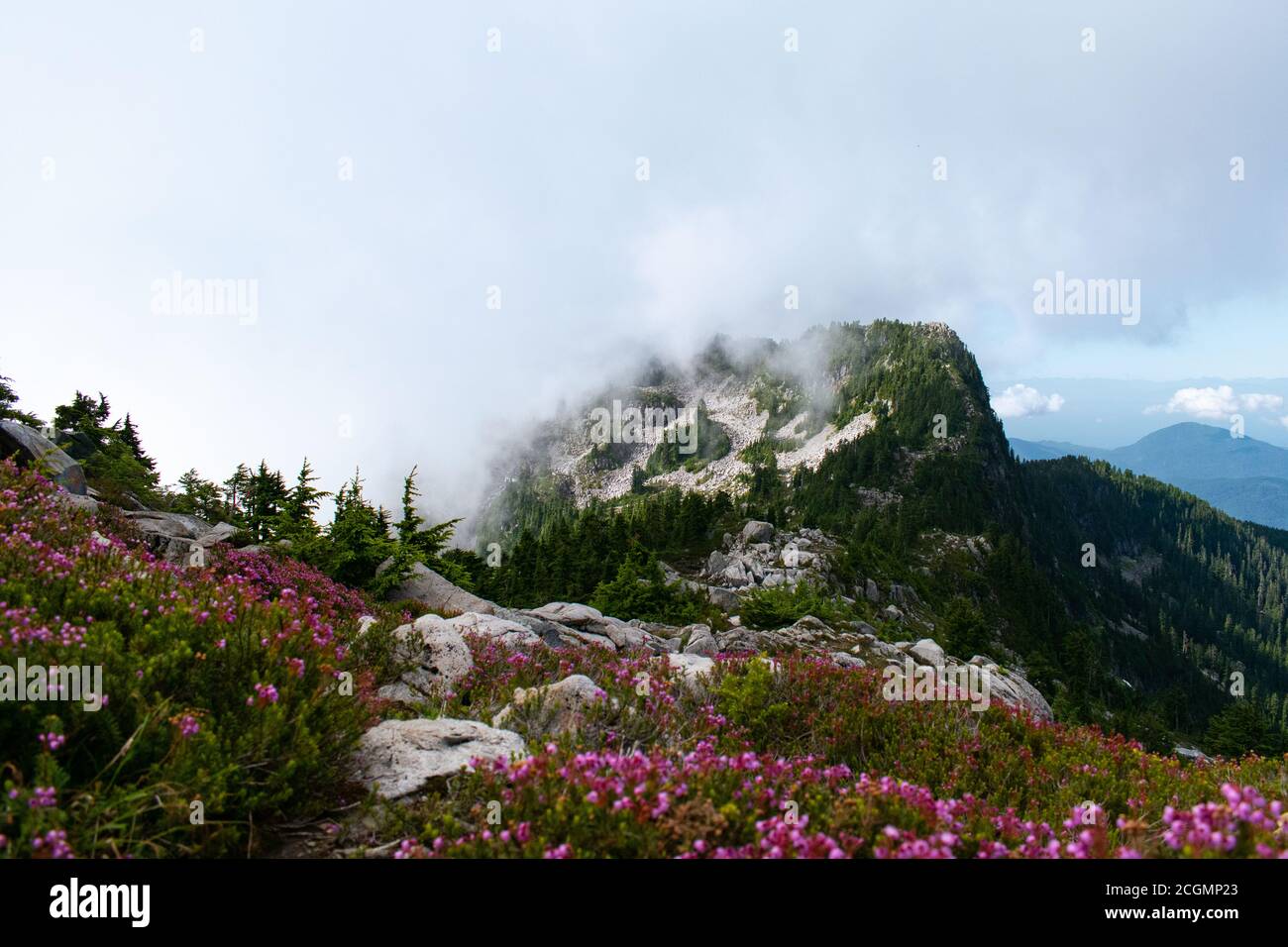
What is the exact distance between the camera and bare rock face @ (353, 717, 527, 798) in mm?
4500

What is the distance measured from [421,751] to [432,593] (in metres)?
14.9

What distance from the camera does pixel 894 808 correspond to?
12.8 feet

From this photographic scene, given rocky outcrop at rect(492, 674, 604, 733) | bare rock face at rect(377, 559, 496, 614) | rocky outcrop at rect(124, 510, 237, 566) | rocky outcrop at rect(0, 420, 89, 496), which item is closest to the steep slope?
bare rock face at rect(377, 559, 496, 614)

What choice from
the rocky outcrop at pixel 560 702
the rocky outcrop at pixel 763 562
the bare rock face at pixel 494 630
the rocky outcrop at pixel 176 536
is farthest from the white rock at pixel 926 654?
the rocky outcrop at pixel 176 536

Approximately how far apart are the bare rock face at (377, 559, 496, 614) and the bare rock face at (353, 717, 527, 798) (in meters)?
12.2

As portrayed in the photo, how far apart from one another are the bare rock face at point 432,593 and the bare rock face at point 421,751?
12.2 m

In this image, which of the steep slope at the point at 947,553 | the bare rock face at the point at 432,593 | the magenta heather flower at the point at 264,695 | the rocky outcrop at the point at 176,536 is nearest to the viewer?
the magenta heather flower at the point at 264,695

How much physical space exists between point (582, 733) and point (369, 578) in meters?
13.8

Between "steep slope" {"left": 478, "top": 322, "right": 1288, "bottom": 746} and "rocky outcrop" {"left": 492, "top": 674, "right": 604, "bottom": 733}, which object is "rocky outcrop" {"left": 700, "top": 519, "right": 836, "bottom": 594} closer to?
"steep slope" {"left": 478, "top": 322, "right": 1288, "bottom": 746}

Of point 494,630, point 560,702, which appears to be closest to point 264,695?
point 560,702

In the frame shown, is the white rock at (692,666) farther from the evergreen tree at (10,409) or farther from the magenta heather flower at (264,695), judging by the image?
the evergreen tree at (10,409)

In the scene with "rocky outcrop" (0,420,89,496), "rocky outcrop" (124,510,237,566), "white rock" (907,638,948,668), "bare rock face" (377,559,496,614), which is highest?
"rocky outcrop" (0,420,89,496)

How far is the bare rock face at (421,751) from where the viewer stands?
4.50 m
